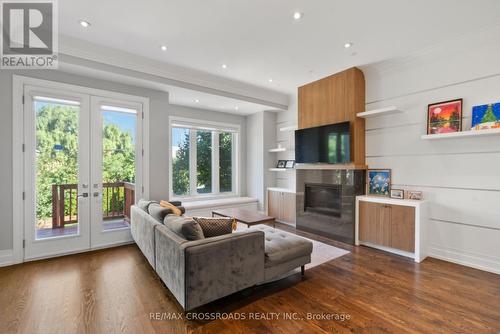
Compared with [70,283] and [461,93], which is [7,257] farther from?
[461,93]

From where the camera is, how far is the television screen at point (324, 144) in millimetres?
4160

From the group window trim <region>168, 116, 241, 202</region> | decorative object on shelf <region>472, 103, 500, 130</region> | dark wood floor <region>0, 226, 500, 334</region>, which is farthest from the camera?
window trim <region>168, 116, 241, 202</region>

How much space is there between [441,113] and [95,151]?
5.42 metres

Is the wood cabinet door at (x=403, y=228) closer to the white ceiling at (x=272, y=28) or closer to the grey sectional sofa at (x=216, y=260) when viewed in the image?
the grey sectional sofa at (x=216, y=260)

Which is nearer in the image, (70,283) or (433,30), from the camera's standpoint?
(70,283)

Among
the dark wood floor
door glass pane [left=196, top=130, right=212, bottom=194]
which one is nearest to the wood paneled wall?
the dark wood floor

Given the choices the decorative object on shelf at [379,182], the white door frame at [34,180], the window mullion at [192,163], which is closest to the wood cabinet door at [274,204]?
the window mullion at [192,163]

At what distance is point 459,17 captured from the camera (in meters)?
2.71

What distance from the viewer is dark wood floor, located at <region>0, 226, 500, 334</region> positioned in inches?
79.0

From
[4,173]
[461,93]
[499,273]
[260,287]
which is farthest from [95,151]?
[499,273]

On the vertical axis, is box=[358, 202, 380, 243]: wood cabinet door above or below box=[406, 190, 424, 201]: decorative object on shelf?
below

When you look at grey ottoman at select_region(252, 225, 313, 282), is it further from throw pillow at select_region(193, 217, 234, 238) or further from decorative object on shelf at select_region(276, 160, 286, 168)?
decorative object on shelf at select_region(276, 160, 286, 168)

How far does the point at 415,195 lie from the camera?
3662 millimetres

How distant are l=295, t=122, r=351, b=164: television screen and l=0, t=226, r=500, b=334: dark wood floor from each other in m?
1.89
